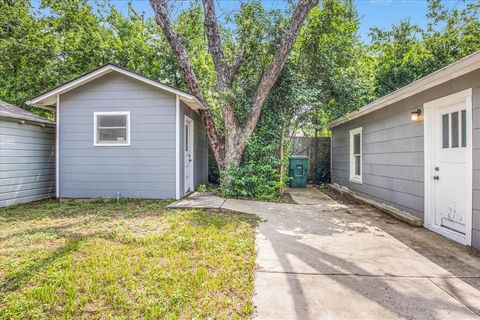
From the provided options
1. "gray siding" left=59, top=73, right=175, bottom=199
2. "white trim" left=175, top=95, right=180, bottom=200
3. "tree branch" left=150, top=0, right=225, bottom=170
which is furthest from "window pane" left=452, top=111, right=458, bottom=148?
"gray siding" left=59, top=73, right=175, bottom=199

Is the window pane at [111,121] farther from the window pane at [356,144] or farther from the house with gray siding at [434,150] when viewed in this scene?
the window pane at [356,144]

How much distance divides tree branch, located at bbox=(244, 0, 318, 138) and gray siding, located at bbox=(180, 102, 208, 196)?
170 cm

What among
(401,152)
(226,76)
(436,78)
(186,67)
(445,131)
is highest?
(186,67)

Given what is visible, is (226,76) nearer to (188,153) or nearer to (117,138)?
(188,153)

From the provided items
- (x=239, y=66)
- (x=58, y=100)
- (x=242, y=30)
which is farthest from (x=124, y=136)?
(x=242, y=30)

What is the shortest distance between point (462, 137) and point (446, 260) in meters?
1.83

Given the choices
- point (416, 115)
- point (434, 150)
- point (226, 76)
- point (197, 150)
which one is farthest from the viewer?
point (197, 150)

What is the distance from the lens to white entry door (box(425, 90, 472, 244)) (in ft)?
12.2

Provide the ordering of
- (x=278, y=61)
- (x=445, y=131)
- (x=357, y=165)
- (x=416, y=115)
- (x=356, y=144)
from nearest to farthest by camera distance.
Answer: (x=445, y=131)
(x=416, y=115)
(x=278, y=61)
(x=357, y=165)
(x=356, y=144)

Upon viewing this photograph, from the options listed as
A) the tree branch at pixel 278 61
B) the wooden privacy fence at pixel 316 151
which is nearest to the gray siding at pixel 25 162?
the tree branch at pixel 278 61

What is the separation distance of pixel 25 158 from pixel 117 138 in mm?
2260

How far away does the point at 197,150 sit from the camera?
8742mm

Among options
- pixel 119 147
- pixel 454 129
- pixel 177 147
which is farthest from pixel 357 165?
pixel 119 147

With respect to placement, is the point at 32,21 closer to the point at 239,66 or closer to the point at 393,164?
the point at 239,66
